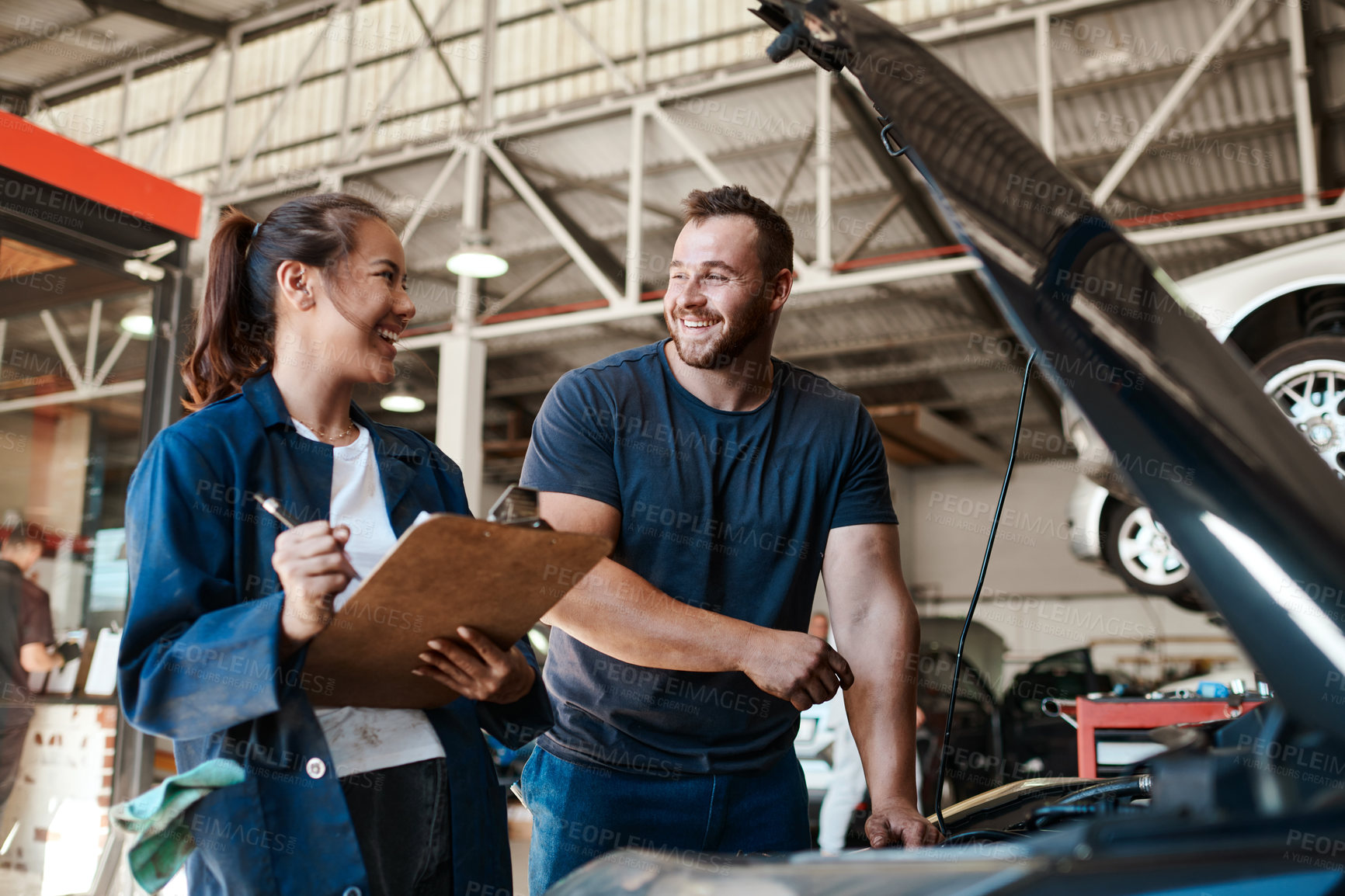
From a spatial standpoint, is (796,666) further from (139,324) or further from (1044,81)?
(1044,81)

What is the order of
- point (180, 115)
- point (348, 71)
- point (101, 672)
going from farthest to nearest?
1. point (180, 115)
2. point (348, 71)
3. point (101, 672)

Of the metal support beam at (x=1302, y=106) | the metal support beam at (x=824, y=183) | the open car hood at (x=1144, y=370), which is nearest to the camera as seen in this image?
the open car hood at (x=1144, y=370)

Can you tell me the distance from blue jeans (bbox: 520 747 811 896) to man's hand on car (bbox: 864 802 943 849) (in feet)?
0.89

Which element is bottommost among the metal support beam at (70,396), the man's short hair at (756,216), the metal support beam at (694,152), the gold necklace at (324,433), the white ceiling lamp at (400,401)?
the gold necklace at (324,433)

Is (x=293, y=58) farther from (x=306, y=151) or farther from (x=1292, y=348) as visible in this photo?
(x=1292, y=348)

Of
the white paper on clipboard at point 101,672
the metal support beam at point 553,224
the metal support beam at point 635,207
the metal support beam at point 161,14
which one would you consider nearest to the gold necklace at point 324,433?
the white paper on clipboard at point 101,672

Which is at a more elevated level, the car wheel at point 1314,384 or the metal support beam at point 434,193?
the metal support beam at point 434,193

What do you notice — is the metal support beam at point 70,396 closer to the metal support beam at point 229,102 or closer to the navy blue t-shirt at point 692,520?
the navy blue t-shirt at point 692,520

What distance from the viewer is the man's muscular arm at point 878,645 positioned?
1700 mm

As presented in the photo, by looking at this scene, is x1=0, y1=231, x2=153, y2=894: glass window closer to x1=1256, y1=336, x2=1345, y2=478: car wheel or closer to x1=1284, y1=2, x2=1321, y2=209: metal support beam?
x1=1256, y1=336, x2=1345, y2=478: car wheel

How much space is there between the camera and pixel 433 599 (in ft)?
3.52

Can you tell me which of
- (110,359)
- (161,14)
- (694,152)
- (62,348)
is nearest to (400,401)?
(161,14)

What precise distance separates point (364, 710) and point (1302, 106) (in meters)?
6.99

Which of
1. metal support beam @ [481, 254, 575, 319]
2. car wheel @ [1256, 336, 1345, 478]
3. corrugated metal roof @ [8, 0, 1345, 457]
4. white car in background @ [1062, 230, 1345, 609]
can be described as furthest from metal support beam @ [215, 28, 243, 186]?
car wheel @ [1256, 336, 1345, 478]
